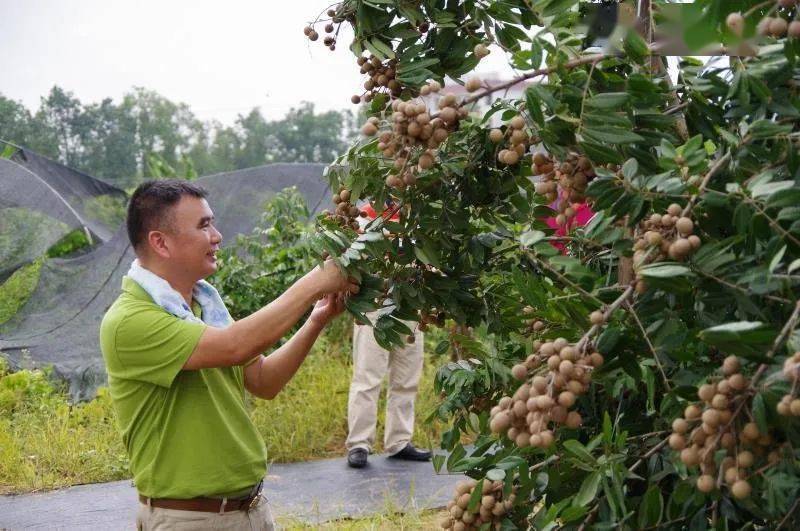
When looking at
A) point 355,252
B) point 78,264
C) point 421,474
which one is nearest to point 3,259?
point 78,264

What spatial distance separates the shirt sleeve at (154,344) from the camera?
273cm

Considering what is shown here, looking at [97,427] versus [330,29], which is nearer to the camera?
[330,29]

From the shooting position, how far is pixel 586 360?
1.50 meters

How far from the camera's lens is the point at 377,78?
2207 mm

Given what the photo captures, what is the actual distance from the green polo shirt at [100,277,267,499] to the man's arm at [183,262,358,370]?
4 cm

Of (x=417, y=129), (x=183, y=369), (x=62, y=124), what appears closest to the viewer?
(x=417, y=129)

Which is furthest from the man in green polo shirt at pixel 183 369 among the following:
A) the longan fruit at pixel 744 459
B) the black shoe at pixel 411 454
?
the black shoe at pixel 411 454

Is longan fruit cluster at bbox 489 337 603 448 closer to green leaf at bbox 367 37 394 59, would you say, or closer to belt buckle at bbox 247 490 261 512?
green leaf at bbox 367 37 394 59

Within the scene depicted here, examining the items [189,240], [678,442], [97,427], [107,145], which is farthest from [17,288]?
[678,442]

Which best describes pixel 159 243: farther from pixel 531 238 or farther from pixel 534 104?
pixel 534 104

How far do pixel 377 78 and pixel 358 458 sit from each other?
13.8 ft

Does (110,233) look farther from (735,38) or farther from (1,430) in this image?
(735,38)

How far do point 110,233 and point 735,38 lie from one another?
9313 millimetres

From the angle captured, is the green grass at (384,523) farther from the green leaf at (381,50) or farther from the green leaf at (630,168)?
the green leaf at (630,168)
